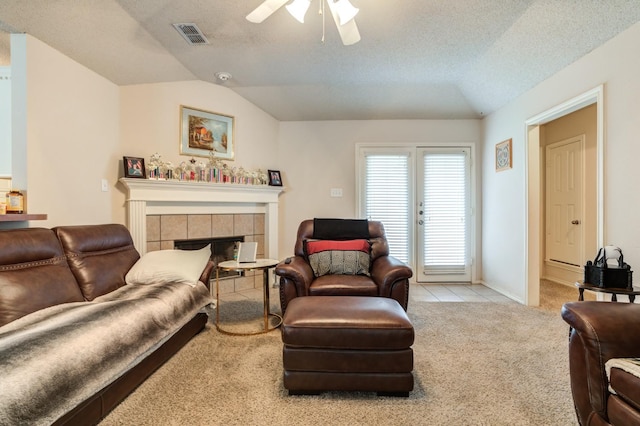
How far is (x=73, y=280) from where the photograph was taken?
2033 mm

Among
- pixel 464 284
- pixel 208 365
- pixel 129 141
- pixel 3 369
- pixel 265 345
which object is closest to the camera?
pixel 3 369

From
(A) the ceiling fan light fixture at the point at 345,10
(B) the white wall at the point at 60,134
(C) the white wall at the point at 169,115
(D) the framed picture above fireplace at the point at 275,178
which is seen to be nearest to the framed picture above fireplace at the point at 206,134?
(C) the white wall at the point at 169,115

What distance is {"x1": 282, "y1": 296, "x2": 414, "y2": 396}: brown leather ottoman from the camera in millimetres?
1624

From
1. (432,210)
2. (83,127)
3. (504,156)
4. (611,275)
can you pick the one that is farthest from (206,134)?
(611,275)

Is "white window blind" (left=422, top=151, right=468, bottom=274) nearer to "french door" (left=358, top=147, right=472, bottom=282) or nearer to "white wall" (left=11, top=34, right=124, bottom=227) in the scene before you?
"french door" (left=358, top=147, right=472, bottom=282)

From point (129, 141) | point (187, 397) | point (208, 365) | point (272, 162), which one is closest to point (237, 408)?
point (187, 397)

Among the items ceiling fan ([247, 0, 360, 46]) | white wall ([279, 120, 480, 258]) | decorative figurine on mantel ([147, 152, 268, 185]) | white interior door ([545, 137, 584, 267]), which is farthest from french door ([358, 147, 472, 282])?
ceiling fan ([247, 0, 360, 46])

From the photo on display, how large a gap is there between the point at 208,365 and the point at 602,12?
3742 mm

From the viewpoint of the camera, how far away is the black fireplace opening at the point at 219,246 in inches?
141

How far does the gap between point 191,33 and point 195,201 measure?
1.73 m

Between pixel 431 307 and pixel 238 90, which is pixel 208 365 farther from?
pixel 238 90

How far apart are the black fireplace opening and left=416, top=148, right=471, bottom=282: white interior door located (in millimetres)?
2614

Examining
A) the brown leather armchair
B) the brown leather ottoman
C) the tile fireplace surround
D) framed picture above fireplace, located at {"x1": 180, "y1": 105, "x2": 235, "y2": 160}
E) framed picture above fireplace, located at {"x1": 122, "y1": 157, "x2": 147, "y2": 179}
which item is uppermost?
framed picture above fireplace, located at {"x1": 180, "y1": 105, "x2": 235, "y2": 160}

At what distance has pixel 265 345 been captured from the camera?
7.51 feet
